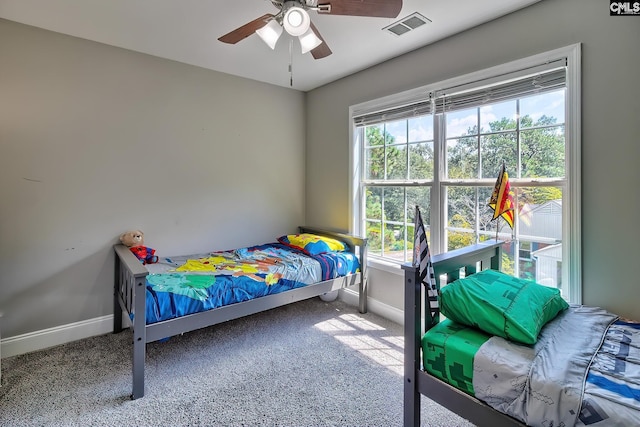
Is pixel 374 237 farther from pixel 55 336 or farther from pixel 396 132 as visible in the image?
pixel 55 336

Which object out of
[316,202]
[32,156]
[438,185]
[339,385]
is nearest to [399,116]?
[438,185]

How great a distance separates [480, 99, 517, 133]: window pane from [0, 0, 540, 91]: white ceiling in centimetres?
60

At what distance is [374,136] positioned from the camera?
10.6 feet

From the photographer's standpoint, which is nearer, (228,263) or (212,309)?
(212,309)

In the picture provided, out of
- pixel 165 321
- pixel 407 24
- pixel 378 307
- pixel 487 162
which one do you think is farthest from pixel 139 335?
pixel 407 24

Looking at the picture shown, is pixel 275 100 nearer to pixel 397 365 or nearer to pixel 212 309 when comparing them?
pixel 212 309

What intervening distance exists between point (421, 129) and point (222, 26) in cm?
181

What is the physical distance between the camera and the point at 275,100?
144 inches

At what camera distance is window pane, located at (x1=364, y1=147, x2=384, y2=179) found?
10.4 ft

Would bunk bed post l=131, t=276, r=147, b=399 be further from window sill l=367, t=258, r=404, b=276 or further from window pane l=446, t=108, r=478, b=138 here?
window pane l=446, t=108, r=478, b=138

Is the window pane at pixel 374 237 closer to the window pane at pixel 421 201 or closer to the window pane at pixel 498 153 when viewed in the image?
the window pane at pixel 421 201

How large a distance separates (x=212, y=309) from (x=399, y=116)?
7.43ft

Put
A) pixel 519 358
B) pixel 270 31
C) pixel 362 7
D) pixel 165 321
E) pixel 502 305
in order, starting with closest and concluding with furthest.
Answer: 1. pixel 519 358
2. pixel 502 305
3. pixel 362 7
4. pixel 270 31
5. pixel 165 321

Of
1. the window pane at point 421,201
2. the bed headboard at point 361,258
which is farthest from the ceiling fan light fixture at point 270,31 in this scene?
the bed headboard at point 361,258
